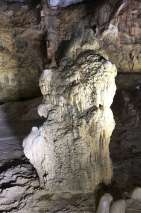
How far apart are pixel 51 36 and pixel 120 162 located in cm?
429

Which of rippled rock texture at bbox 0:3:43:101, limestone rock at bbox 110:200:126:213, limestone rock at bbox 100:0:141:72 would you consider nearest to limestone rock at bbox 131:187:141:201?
limestone rock at bbox 110:200:126:213

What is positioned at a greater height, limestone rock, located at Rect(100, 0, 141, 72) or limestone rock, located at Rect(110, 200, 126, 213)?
limestone rock, located at Rect(100, 0, 141, 72)

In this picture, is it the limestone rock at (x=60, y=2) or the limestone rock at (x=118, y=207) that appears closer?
the limestone rock at (x=118, y=207)

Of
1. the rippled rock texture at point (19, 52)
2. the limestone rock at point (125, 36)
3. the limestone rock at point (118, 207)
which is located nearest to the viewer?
the limestone rock at point (118, 207)

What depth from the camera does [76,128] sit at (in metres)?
4.61

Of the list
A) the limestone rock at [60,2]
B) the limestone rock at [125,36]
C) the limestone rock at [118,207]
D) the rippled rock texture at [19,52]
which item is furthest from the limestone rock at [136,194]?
the limestone rock at [60,2]

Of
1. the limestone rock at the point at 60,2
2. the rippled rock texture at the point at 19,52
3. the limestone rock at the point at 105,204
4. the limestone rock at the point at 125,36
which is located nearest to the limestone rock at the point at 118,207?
the limestone rock at the point at 105,204

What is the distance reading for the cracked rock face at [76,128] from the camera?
4418 millimetres

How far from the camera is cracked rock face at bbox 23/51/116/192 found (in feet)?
14.5

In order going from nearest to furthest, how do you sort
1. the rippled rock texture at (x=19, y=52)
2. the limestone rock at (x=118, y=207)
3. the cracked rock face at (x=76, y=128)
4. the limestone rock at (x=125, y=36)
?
the limestone rock at (x=118, y=207)
the cracked rock face at (x=76, y=128)
the limestone rock at (x=125, y=36)
the rippled rock texture at (x=19, y=52)

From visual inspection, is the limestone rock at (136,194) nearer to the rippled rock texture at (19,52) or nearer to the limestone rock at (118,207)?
the limestone rock at (118,207)

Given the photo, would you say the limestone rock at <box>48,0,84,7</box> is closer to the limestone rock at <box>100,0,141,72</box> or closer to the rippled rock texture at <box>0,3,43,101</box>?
the rippled rock texture at <box>0,3,43,101</box>

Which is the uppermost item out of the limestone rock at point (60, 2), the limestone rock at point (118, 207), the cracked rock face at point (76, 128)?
the limestone rock at point (60, 2)

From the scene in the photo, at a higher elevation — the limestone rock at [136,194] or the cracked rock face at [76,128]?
the cracked rock face at [76,128]
